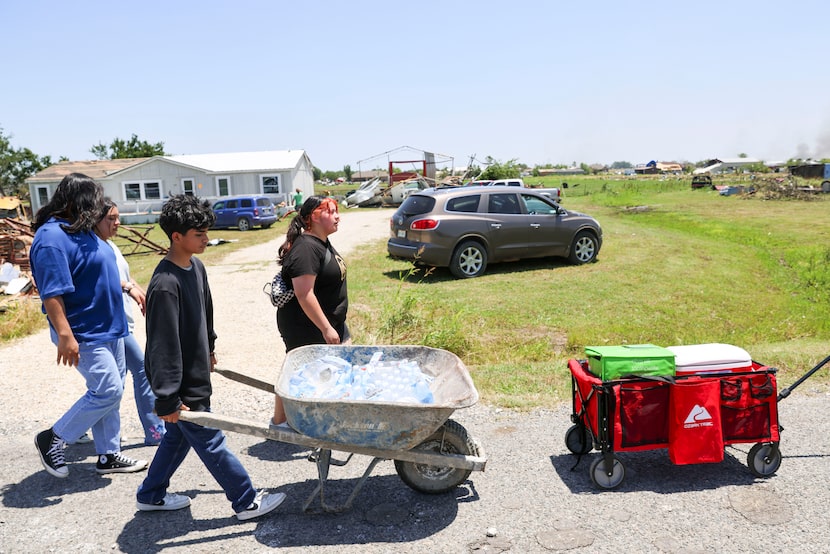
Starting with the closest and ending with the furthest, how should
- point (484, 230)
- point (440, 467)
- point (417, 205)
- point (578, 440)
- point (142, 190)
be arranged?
point (440, 467), point (578, 440), point (484, 230), point (417, 205), point (142, 190)

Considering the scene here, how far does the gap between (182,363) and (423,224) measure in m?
8.77

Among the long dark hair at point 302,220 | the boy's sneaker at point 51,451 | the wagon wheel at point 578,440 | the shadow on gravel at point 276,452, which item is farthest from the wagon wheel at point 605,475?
the boy's sneaker at point 51,451

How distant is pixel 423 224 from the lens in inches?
477

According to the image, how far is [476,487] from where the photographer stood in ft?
13.8

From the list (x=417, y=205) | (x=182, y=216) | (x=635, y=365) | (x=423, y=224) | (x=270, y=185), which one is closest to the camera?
(x=182, y=216)

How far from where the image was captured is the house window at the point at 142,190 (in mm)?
33531

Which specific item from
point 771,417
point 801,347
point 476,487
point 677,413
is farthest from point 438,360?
point 801,347

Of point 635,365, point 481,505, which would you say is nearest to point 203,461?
point 481,505

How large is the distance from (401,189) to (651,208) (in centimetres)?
1420

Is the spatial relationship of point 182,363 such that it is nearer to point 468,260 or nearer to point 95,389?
point 95,389

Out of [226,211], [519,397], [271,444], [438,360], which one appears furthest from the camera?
[226,211]

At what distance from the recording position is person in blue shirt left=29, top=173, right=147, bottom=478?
155 inches

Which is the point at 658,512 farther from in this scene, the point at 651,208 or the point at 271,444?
the point at 651,208

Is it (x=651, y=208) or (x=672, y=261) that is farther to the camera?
(x=651, y=208)
